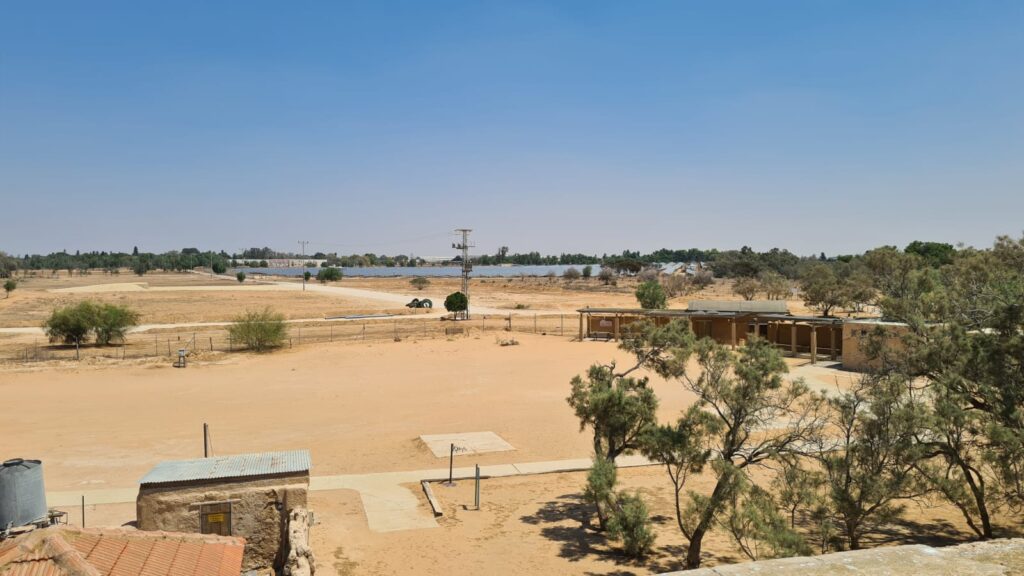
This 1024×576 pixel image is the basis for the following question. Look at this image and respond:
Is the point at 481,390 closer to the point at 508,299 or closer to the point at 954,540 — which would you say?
the point at 954,540

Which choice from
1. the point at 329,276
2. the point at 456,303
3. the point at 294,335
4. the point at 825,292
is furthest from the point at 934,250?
the point at 329,276

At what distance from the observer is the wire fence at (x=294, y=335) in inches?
1576

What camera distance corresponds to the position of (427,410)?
26.7 metres

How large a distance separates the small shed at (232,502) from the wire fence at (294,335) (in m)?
29.3

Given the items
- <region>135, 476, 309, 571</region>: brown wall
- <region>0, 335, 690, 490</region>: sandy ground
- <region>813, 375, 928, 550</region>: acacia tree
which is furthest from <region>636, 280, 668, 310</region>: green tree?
<region>135, 476, 309, 571</region>: brown wall

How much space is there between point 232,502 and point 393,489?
5384 mm

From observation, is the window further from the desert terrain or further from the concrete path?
the concrete path

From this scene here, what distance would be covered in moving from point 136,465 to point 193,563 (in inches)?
491

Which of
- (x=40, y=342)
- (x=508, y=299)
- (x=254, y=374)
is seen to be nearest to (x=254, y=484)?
(x=254, y=374)

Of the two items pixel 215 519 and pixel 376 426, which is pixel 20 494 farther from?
pixel 376 426

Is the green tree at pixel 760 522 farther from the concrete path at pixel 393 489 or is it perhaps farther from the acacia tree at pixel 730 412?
the concrete path at pixel 393 489

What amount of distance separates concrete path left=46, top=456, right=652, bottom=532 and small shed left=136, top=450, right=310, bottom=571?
93.0 inches

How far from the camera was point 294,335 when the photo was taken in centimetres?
4984

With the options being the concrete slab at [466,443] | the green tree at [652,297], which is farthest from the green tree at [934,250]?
the concrete slab at [466,443]
